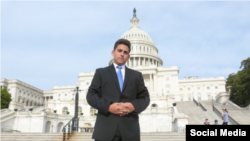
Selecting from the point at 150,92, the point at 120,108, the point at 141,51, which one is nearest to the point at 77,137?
the point at 120,108

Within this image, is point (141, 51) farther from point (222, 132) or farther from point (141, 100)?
point (141, 100)

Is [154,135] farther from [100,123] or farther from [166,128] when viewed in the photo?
[166,128]

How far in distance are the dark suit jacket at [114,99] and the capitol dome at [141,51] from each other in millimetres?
88533

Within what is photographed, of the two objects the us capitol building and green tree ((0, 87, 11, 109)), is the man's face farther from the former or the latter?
green tree ((0, 87, 11, 109))

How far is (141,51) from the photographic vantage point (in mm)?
102125

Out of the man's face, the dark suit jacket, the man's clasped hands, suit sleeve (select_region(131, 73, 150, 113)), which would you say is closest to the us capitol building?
suit sleeve (select_region(131, 73, 150, 113))

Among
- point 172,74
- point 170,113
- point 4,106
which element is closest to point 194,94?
point 172,74

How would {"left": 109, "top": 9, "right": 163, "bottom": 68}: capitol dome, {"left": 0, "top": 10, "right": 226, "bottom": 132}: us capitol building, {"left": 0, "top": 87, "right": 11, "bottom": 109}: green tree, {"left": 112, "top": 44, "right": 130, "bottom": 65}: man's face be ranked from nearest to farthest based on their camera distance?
{"left": 112, "top": 44, "right": 130, "bottom": 65}: man's face < {"left": 0, "top": 10, "right": 226, "bottom": 132}: us capitol building < {"left": 0, "top": 87, "right": 11, "bottom": 109}: green tree < {"left": 109, "top": 9, "right": 163, "bottom": 68}: capitol dome

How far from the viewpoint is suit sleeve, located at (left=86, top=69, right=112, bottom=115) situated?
12.2ft

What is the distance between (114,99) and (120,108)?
0.32 metres

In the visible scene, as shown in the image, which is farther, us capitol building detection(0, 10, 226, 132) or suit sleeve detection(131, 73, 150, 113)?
us capitol building detection(0, 10, 226, 132)

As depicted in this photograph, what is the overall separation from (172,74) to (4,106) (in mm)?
58566

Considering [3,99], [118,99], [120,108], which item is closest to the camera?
[120,108]

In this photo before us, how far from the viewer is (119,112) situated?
3.69m
